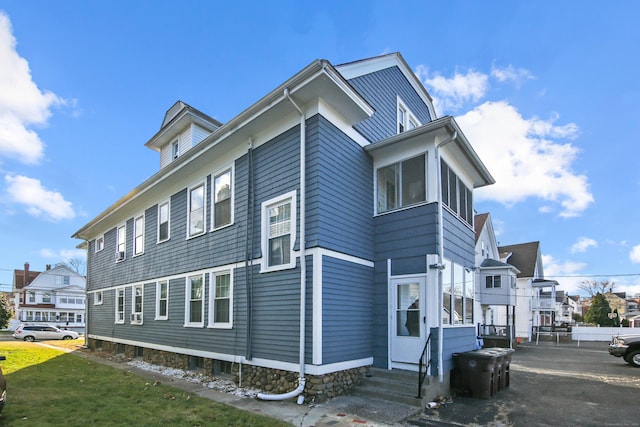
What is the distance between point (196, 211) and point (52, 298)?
4974 cm

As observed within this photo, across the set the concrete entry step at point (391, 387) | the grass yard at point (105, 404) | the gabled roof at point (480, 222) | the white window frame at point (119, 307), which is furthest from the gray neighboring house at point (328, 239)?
the gabled roof at point (480, 222)

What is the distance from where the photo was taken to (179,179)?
12539 mm

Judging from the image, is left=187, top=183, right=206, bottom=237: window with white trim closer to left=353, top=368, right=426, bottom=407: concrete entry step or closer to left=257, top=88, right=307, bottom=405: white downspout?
left=257, top=88, right=307, bottom=405: white downspout

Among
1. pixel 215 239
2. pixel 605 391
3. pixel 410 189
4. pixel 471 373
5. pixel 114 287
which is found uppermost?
pixel 410 189

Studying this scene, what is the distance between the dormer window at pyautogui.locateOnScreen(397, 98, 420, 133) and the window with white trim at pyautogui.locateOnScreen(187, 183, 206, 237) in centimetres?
621

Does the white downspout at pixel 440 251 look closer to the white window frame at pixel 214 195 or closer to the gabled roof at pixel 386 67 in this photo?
the gabled roof at pixel 386 67

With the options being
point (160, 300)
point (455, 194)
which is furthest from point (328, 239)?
point (160, 300)

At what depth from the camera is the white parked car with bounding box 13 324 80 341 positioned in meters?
27.4

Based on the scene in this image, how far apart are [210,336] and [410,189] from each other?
6388mm

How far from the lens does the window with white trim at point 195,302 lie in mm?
11109

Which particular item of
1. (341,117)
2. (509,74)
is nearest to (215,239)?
(341,117)

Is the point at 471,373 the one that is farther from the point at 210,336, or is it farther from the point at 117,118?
the point at 117,118

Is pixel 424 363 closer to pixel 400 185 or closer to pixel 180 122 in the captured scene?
pixel 400 185

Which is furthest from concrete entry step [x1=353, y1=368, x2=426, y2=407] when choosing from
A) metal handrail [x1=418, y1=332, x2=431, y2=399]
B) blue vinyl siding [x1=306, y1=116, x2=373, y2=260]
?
blue vinyl siding [x1=306, y1=116, x2=373, y2=260]
